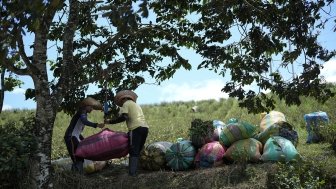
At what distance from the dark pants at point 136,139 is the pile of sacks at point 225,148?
0.58m

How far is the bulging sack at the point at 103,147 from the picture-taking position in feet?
28.0

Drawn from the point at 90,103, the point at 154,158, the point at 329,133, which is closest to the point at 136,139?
the point at 154,158

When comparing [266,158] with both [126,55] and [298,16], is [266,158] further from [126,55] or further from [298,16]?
[126,55]

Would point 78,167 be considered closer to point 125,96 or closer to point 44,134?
point 44,134

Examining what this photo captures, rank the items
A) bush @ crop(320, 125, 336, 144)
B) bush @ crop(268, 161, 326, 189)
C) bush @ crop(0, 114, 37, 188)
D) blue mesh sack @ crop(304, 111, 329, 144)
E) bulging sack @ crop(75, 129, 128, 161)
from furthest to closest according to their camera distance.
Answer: blue mesh sack @ crop(304, 111, 329, 144) < bush @ crop(320, 125, 336, 144) < bulging sack @ crop(75, 129, 128, 161) < bush @ crop(0, 114, 37, 188) < bush @ crop(268, 161, 326, 189)

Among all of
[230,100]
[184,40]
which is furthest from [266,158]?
[230,100]

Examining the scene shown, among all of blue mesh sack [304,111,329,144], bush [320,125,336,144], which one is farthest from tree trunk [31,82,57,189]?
blue mesh sack [304,111,329,144]

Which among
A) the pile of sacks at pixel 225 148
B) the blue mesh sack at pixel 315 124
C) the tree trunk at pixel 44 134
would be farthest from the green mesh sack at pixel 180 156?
the blue mesh sack at pixel 315 124

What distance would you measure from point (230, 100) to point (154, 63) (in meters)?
14.0

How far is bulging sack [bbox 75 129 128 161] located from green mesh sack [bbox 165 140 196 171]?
90 centimetres

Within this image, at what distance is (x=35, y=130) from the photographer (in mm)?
8328

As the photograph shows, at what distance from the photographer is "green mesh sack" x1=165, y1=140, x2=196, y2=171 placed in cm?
889

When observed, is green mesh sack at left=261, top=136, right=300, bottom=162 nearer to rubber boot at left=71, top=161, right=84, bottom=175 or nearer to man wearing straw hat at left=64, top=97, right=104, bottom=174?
man wearing straw hat at left=64, top=97, right=104, bottom=174

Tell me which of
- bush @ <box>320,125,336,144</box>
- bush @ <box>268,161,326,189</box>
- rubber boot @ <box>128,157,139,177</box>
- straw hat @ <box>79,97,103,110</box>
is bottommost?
bush @ <box>268,161,326,189</box>
